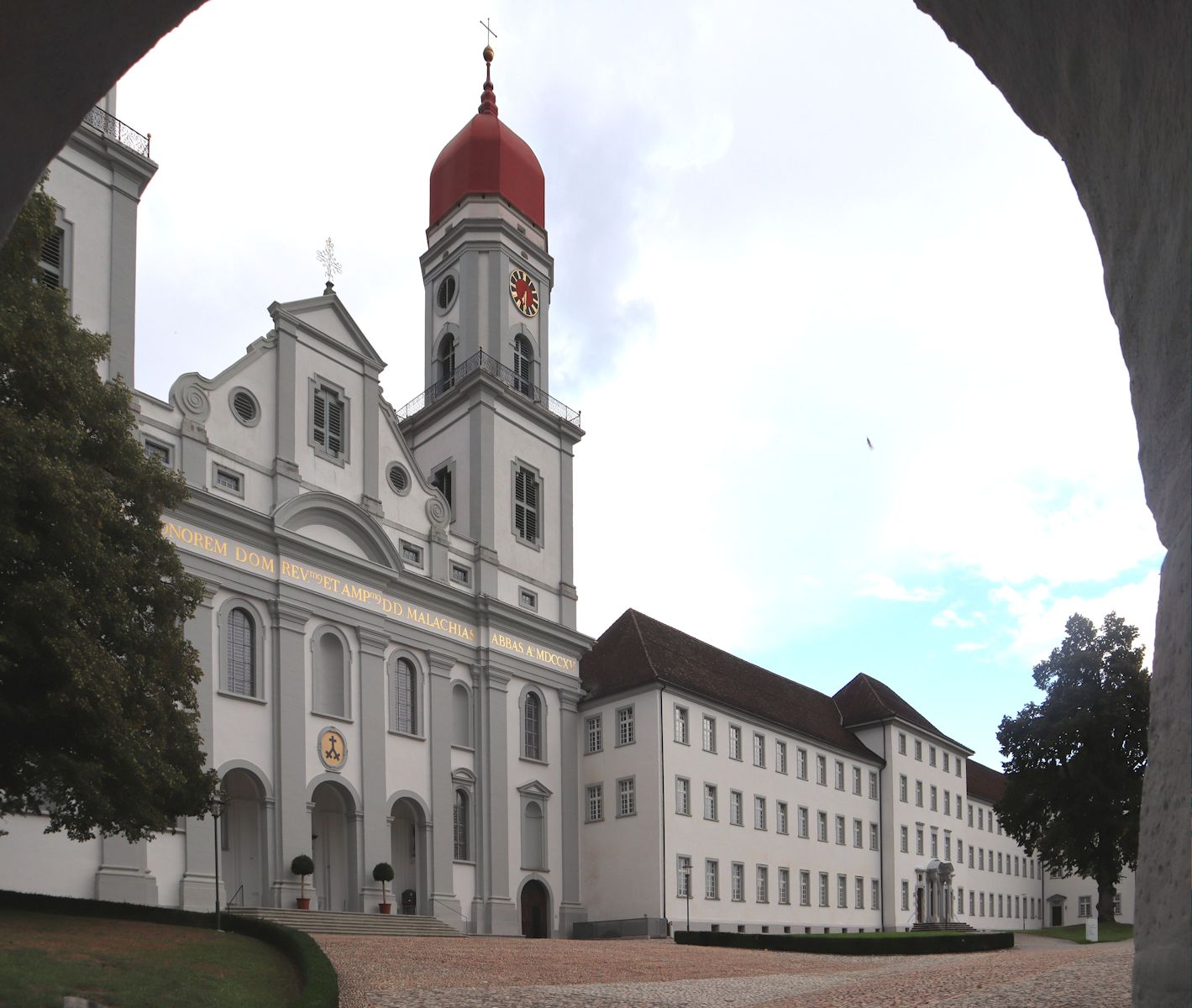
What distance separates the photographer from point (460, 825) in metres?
41.3

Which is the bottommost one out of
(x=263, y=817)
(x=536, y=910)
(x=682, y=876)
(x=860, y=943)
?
(x=536, y=910)

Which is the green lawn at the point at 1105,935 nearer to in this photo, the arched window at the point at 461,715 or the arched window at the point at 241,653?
the arched window at the point at 461,715

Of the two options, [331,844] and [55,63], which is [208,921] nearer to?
[331,844]

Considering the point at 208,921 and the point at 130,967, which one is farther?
the point at 208,921

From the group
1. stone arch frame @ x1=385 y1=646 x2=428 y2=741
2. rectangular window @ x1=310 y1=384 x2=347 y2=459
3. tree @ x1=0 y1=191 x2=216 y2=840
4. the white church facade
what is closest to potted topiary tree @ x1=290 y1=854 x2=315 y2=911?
the white church facade

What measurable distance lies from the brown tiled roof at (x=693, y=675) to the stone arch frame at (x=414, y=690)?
9721 millimetres

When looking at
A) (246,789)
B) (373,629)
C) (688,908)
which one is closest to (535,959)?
(246,789)

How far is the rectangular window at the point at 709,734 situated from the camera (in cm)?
4891

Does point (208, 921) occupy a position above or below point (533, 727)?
below

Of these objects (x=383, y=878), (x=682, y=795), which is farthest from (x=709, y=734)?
(x=383, y=878)

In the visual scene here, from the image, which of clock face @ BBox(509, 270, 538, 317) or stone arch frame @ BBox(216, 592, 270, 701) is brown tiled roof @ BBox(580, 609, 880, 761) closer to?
clock face @ BBox(509, 270, 538, 317)

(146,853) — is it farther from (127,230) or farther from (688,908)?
(688,908)

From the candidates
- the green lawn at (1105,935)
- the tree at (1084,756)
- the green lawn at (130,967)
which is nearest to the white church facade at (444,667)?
the green lawn at (130,967)

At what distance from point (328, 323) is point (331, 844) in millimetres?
16840
